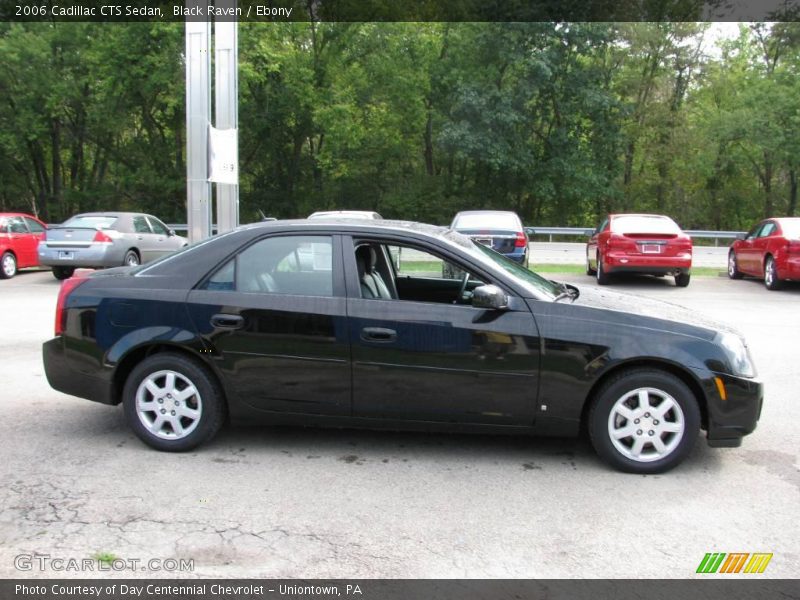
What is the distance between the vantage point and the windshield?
4.57 meters

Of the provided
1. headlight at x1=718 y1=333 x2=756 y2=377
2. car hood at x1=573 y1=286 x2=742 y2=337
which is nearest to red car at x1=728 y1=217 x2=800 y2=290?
car hood at x1=573 y1=286 x2=742 y2=337

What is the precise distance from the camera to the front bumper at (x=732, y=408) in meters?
4.29

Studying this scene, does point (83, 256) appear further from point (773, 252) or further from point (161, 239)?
point (773, 252)

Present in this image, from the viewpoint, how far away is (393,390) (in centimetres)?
442

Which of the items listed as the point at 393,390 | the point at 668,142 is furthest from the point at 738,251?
the point at 668,142

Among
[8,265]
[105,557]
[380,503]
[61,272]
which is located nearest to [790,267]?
[380,503]

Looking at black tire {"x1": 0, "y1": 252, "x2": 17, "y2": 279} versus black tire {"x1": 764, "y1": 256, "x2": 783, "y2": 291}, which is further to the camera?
black tire {"x1": 0, "y1": 252, "x2": 17, "y2": 279}

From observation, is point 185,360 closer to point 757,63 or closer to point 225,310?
point 225,310

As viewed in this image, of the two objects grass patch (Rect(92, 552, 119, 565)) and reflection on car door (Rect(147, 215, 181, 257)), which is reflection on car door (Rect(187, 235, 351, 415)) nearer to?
grass patch (Rect(92, 552, 119, 565))

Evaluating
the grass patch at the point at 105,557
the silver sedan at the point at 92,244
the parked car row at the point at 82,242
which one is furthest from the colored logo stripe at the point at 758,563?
the parked car row at the point at 82,242

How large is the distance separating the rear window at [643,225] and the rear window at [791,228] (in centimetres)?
202

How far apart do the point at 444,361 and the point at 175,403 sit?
5.82ft

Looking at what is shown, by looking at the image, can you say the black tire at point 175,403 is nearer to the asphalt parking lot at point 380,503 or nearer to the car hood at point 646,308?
the asphalt parking lot at point 380,503

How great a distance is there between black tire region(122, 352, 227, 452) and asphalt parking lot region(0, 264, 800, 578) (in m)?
0.11
